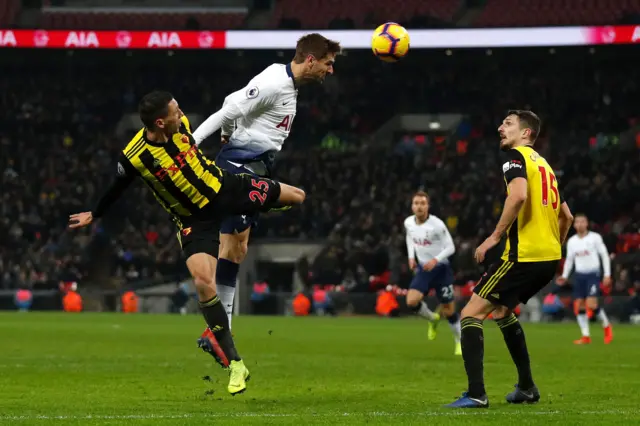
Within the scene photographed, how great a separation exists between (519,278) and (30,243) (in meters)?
29.6

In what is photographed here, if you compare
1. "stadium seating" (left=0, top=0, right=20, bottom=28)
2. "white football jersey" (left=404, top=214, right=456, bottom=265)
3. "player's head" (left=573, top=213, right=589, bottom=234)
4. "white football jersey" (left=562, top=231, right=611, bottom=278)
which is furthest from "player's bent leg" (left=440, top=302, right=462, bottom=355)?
"stadium seating" (left=0, top=0, right=20, bottom=28)

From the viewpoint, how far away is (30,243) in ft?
119

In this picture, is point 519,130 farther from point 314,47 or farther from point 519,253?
point 314,47

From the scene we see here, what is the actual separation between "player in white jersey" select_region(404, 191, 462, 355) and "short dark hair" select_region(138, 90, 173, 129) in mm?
9477

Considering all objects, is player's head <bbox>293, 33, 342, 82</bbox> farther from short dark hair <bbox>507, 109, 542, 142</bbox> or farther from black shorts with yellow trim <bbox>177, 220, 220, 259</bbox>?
short dark hair <bbox>507, 109, 542, 142</bbox>

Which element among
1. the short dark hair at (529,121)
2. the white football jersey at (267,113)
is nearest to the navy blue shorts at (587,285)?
the white football jersey at (267,113)

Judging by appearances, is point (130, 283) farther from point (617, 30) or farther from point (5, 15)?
point (617, 30)

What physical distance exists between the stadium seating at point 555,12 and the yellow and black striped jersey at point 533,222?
2894 cm

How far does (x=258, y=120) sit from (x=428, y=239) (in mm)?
8286

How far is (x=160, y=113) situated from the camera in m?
8.79

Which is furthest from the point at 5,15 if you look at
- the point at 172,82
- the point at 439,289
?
the point at 439,289

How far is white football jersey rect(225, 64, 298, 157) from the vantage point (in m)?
10.1

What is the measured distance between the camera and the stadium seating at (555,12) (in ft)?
122

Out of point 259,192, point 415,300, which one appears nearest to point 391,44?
point 259,192
